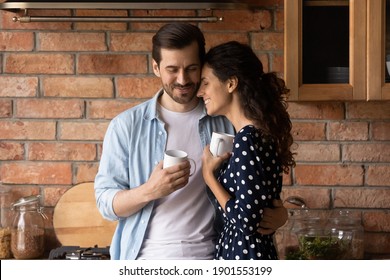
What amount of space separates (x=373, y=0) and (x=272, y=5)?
34 cm

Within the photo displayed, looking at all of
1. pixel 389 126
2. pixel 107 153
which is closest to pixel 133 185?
pixel 107 153

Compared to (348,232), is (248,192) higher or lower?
higher

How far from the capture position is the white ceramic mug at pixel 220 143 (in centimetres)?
179

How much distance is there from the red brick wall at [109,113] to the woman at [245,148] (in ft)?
2.47

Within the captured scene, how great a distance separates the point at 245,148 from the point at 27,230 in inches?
41.4

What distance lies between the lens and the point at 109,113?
263cm

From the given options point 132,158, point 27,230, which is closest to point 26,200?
point 27,230

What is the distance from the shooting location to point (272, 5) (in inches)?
102

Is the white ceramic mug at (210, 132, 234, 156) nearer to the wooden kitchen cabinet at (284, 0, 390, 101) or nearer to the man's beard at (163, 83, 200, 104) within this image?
the man's beard at (163, 83, 200, 104)

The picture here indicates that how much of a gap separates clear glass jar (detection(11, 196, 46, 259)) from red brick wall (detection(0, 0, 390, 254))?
0.34 ft

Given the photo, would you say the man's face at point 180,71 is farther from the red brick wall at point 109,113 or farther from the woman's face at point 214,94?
the red brick wall at point 109,113

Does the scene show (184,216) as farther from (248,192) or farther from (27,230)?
(27,230)
